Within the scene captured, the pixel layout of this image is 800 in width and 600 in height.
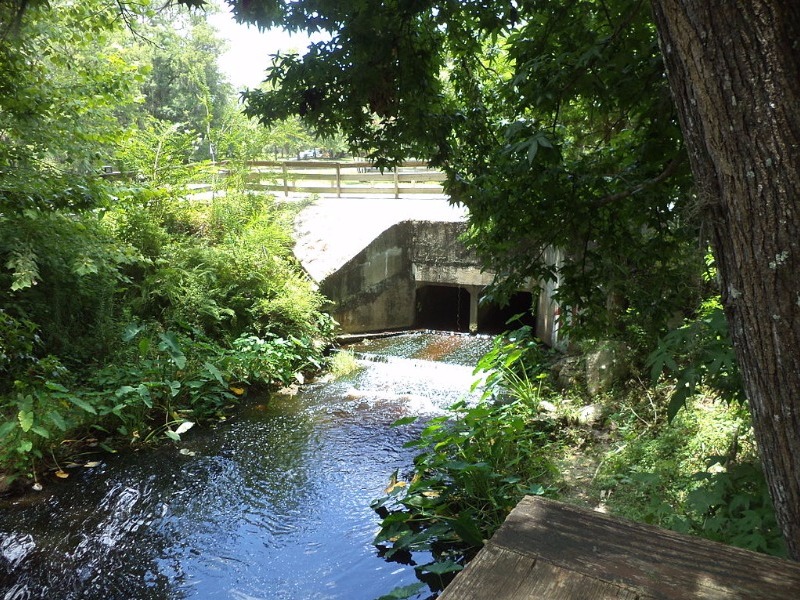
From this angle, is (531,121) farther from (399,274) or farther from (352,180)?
(352,180)

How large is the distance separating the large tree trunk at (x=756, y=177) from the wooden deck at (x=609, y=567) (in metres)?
0.50

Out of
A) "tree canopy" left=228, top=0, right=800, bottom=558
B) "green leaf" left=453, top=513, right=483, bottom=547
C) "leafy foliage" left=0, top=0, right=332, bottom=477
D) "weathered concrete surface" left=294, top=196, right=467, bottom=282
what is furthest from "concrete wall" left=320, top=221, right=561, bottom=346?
"green leaf" left=453, top=513, right=483, bottom=547

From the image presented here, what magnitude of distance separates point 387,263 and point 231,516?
24.7ft

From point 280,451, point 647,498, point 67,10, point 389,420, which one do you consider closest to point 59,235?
point 67,10

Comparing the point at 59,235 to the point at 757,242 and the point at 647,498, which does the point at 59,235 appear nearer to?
the point at 647,498

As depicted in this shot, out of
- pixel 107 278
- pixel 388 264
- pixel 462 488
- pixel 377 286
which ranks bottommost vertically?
pixel 462 488

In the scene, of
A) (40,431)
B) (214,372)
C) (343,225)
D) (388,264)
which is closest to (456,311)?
(388,264)

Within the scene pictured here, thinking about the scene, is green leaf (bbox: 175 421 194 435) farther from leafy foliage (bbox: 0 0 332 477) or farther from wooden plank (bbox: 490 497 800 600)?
wooden plank (bbox: 490 497 800 600)

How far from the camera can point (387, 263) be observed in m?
12.3

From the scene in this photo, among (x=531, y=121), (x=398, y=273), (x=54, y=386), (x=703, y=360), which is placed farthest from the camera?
(x=398, y=273)

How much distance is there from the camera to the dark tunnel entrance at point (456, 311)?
43.6 feet

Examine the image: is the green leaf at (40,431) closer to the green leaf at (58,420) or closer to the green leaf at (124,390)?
the green leaf at (58,420)

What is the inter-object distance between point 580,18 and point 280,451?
511 centimetres

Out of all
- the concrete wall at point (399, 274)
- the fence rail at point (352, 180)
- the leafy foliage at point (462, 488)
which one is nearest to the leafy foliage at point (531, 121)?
the leafy foliage at point (462, 488)
